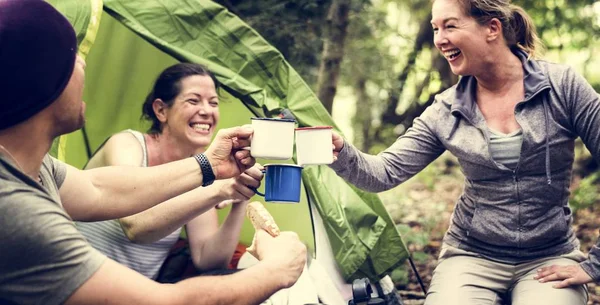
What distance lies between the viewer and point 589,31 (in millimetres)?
5941

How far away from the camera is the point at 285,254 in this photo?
6.39 ft

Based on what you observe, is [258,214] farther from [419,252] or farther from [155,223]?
[419,252]

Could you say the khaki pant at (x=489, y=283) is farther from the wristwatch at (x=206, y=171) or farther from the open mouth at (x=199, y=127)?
the open mouth at (x=199, y=127)

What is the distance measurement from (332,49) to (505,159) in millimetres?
2291

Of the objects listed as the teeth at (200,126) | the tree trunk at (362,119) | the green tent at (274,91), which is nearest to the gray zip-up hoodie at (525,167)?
the green tent at (274,91)

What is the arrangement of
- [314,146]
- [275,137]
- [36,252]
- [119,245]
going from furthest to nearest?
[119,245] → [314,146] → [275,137] → [36,252]

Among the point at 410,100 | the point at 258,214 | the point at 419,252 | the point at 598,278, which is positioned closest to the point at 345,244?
the point at 258,214

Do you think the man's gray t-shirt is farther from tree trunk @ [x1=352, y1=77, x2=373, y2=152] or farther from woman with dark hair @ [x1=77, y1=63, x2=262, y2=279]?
tree trunk @ [x1=352, y1=77, x2=373, y2=152]

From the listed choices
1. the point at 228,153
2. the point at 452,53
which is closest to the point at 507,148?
the point at 452,53

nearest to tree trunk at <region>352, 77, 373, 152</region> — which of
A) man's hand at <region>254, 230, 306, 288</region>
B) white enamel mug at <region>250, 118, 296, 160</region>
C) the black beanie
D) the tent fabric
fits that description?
the tent fabric

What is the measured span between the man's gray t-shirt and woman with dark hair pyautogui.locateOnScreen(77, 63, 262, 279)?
103 centimetres

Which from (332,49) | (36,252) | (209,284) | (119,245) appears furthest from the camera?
(332,49)

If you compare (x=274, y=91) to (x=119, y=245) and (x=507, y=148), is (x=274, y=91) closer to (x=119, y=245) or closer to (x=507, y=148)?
(x=119, y=245)

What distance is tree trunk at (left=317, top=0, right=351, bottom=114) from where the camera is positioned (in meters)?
4.65
